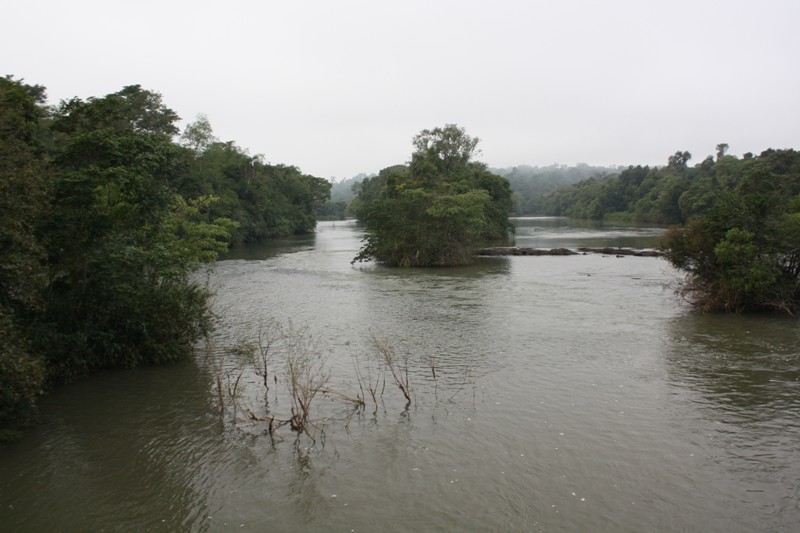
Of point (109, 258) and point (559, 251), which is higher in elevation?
point (109, 258)

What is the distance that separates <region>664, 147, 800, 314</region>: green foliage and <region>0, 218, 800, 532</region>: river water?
1.55 meters

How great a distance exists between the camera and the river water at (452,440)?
8281 mm

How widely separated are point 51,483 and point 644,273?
34.1 metres

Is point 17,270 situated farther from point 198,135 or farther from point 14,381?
point 198,135

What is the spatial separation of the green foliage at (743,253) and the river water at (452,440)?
1.55 m

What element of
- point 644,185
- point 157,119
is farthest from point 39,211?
point 644,185

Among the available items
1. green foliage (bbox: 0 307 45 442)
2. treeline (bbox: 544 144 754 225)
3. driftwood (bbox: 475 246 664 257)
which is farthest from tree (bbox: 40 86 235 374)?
treeline (bbox: 544 144 754 225)

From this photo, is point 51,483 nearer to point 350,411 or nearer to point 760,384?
point 350,411

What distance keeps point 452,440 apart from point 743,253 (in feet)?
53.5

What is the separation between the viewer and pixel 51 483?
9.23 m

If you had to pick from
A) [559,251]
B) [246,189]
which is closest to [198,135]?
[246,189]

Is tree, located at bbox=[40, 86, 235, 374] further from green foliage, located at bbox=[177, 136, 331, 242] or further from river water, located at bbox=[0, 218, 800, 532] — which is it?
green foliage, located at bbox=[177, 136, 331, 242]

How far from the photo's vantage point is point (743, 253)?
807 inches

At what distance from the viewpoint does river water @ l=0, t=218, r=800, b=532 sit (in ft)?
27.2
